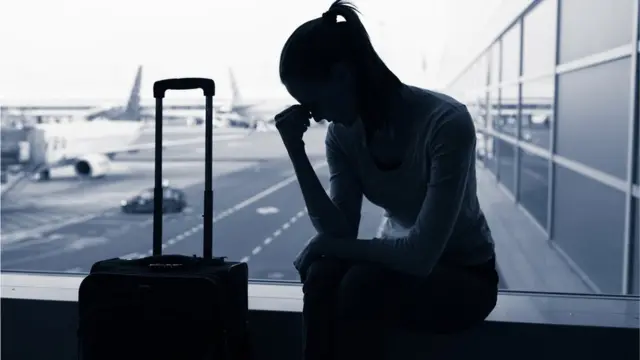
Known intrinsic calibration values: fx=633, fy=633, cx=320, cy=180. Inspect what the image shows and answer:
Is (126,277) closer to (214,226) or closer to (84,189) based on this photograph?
(214,226)

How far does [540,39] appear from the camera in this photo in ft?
23.4

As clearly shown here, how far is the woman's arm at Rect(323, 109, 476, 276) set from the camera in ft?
3.10

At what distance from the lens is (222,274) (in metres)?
1.10

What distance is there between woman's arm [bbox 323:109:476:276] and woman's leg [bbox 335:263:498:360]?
0.02 m

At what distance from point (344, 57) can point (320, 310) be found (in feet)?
1.28

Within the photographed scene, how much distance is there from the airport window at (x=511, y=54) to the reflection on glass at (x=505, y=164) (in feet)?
3.80

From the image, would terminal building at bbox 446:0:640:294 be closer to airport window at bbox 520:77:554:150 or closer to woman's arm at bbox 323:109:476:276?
airport window at bbox 520:77:554:150

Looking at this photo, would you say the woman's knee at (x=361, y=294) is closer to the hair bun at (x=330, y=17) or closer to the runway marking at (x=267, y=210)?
the hair bun at (x=330, y=17)

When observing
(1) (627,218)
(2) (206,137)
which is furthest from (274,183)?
(2) (206,137)

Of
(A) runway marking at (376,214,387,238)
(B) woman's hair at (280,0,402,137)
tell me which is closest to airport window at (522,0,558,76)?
(A) runway marking at (376,214,387,238)

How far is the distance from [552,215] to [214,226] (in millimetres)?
6182

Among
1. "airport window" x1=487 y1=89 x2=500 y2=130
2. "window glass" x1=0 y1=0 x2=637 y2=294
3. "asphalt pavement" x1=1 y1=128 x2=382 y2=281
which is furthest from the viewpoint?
"asphalt pavement" x1=1 y1=128 x2=382 y2=281

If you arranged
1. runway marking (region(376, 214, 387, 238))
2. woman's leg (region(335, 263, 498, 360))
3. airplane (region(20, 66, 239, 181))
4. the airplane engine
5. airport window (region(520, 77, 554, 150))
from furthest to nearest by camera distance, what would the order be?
airplane (region(20, 66, 239, 181)), the airplane engine, airport window (region(520, 77, 554, 150)), runway marking (region(376, 214, 387, 238)), woman's leg (region(335, 263, 498, 360))

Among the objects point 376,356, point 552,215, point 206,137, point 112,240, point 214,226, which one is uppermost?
point 206,137
